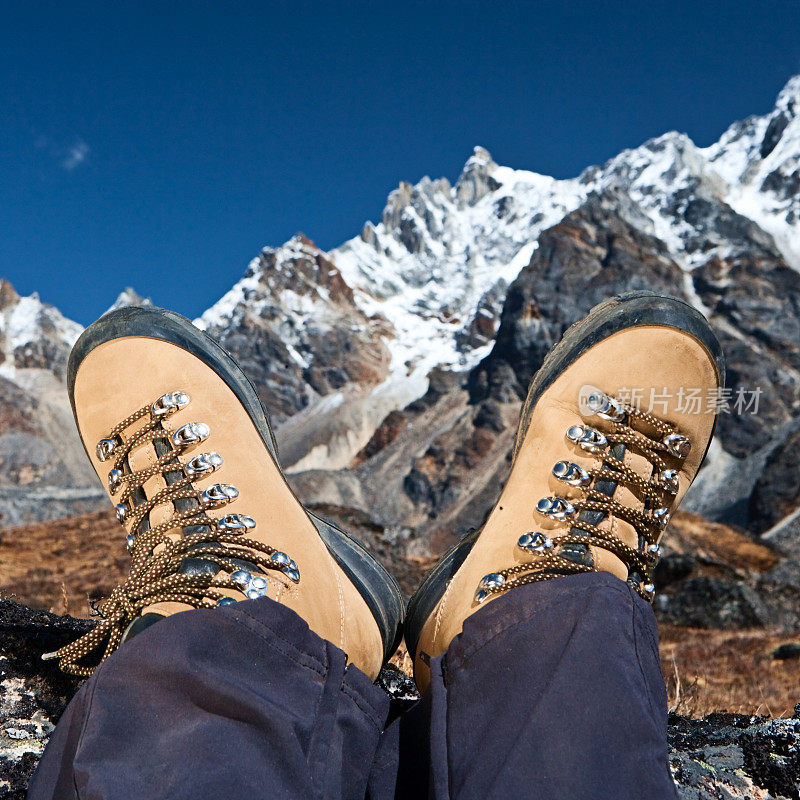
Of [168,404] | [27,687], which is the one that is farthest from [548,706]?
[168,404]

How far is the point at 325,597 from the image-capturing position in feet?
4.70

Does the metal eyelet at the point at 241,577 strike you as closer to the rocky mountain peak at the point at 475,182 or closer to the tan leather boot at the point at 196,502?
the tan leather boot at the point at 196,502

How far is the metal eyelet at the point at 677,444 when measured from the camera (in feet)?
5.80

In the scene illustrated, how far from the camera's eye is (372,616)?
1569 millimetres

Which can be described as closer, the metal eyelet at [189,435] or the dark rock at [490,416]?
the metal eyelet at [189,435]

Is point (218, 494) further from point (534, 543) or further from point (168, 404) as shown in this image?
point (534, 543)

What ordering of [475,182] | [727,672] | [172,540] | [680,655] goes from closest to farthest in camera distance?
1. [172,540]
2. [727,672]
3. [680,655]
4. [475,182]

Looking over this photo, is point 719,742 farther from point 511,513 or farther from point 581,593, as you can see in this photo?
point 511,513

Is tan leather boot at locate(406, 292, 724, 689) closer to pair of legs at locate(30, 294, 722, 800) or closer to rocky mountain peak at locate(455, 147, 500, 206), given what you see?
pair of legs at locate(30, 294, 722, 800)

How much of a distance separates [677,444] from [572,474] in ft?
1.18

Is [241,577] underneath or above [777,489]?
underneath

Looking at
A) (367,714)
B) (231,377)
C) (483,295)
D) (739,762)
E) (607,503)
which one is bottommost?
(739,762)

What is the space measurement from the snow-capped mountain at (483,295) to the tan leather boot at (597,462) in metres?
16.2

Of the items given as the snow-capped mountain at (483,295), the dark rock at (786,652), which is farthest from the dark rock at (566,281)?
the dark rock at (786,652)
